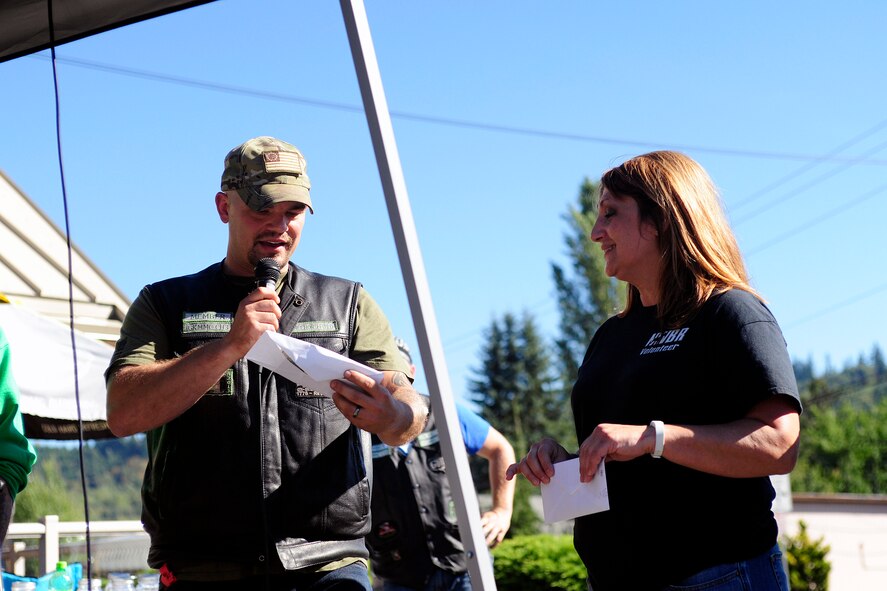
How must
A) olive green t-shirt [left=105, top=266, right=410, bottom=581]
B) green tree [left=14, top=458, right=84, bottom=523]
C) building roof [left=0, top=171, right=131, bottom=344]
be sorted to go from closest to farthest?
olive green t-shirt [left=105, top=266, right=410, bottom=581], building roof [left=0, top=171, right=131, bottom=344], green tree [left=14, top=458, right=84, bottom=523]

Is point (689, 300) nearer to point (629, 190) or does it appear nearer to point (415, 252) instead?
point (629, 190)

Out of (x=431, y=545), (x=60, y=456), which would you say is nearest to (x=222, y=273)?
(x=431, y=545)

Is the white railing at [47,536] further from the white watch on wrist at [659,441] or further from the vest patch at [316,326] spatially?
the white watch on wrist at [659,441]

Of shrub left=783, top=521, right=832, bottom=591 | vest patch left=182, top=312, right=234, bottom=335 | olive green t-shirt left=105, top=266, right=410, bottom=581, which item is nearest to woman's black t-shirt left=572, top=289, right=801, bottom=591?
olive green t-shirt left=105, top=266, right=410, bottom=581

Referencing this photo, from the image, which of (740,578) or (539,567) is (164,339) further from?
(539,567)

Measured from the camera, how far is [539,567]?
13.1m

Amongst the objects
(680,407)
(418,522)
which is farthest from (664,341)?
(418,522)

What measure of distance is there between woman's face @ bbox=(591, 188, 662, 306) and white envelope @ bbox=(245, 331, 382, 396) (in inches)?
Answer: 29.7

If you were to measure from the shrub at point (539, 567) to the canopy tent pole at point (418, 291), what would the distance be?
10748 mm

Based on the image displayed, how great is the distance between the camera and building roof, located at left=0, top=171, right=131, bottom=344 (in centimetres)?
778

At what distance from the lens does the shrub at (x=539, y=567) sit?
12641 mm

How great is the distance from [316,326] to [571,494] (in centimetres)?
85

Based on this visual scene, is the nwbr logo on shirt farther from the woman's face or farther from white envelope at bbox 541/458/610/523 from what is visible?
white envelope at bbox 541/458/610/523

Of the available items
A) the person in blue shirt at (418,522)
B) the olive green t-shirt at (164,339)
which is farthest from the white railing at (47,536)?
the olive green t-shirt at (164,339)
